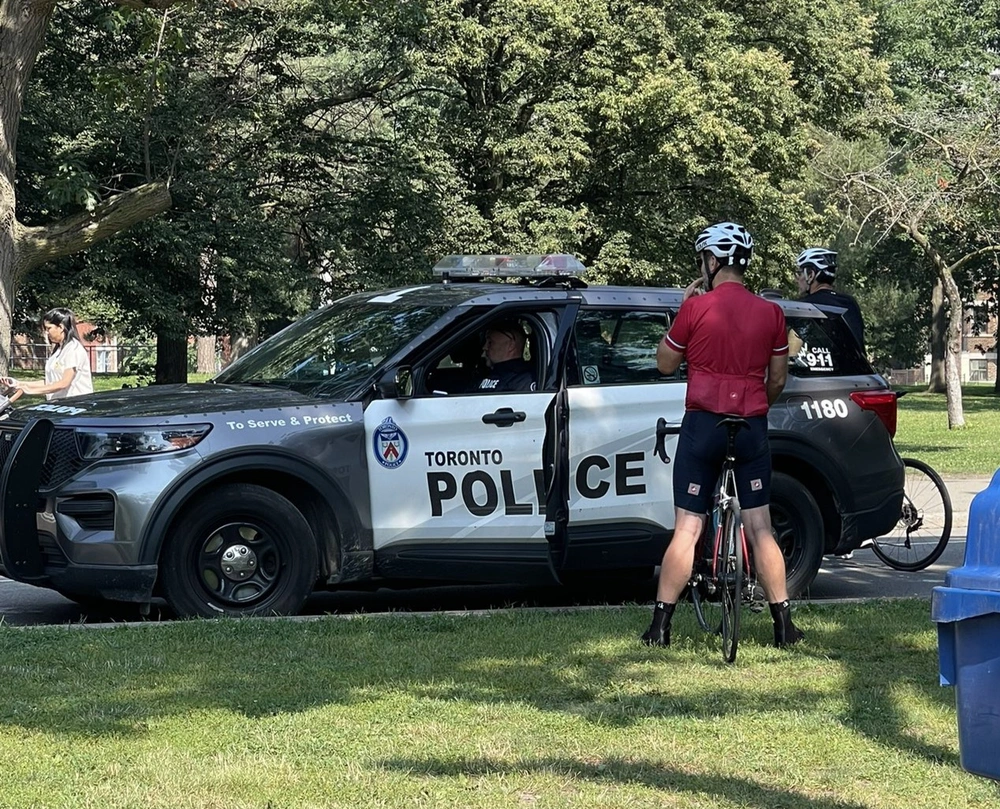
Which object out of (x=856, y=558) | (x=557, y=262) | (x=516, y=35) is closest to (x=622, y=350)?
(x=557, y=262)

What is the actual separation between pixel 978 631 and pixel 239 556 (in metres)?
5.32

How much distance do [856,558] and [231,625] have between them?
5.72 meters

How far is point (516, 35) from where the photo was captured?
2952 centimetres

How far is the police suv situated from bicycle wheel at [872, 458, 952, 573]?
156 cm

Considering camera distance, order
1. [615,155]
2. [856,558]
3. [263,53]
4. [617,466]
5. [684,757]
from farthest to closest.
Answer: [615,155] → [263,53] → [856,558] → [617,466] → [684,757]

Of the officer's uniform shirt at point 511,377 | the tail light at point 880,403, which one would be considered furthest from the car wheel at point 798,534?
the officer's uniform shirt at point 511,377

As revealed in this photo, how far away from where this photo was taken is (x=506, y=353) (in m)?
8.52

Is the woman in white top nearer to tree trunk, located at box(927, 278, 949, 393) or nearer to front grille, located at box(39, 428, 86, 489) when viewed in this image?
front grille, located at box(39, 428, 86, 489)

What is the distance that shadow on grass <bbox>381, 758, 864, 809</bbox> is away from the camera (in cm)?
455

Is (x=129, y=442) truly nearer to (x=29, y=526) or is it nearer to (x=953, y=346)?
(x=29, y=526)

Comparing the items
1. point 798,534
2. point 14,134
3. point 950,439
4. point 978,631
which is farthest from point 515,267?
point 950,439

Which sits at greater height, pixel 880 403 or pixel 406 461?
pixel 880 403

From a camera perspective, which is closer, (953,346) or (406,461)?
(406,461)

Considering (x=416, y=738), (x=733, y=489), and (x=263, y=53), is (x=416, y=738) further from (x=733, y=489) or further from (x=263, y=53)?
(x=263, y=53)
